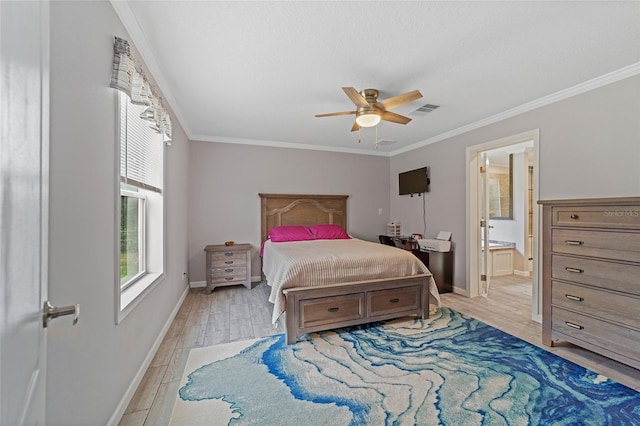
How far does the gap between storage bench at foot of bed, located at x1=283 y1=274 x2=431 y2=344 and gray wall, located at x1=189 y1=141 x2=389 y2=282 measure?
237cm

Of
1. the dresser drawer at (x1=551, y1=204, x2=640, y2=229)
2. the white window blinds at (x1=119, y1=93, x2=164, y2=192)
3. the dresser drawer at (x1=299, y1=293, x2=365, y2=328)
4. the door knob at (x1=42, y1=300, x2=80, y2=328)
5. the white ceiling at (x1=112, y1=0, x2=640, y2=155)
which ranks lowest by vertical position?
the dresser drawer at (x1=299, y1=293, x2=365, y2=328)

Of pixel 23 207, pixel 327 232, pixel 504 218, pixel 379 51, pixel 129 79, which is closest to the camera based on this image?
pixel 23 207

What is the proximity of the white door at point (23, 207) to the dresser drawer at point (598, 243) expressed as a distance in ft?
10.3

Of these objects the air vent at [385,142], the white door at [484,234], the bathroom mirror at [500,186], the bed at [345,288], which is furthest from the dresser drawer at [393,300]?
the bathroom mirror at [500,186]

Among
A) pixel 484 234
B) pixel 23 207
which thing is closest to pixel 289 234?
pixel 484 234

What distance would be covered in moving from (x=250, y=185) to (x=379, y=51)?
126 inches

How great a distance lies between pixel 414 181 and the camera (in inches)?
193

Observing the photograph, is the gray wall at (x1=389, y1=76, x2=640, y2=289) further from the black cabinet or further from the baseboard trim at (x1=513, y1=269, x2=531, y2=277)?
the baseboard trim at (x1=513, y1=269, x2=531, y2=277)

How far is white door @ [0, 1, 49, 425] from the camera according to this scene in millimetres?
479

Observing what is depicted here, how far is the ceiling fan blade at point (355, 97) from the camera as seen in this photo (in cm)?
234

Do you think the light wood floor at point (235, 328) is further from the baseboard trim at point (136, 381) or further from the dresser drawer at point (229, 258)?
the dresser drawer at point (229, 258)

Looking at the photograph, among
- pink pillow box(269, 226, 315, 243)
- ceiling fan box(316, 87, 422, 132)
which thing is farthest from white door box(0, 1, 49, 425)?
pink pillow box(269, 226, 315, 243)

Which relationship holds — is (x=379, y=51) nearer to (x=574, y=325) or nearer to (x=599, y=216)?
(x=599, y=216)

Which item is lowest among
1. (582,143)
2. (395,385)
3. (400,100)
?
(395,385)
